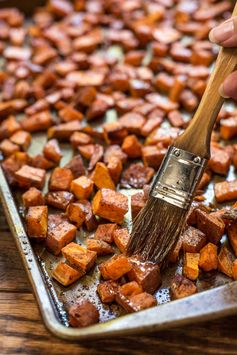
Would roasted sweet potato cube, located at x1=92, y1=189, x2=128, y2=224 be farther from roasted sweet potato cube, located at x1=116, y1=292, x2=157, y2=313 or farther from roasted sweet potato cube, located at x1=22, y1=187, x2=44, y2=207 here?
roasted sweet potato cube, located at x1=116, y1=292, x2=157, y2=313

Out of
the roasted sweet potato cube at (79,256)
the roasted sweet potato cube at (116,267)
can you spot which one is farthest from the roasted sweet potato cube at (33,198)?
the roasted sweet potato cube at (116,267)

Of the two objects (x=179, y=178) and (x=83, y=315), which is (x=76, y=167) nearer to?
(x=179, y=178)

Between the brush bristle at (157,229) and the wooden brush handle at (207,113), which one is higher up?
the wooden brush handle at (207,113)

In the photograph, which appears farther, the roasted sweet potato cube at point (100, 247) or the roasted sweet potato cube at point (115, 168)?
the roasted sweet potato cube at point (115, 168)

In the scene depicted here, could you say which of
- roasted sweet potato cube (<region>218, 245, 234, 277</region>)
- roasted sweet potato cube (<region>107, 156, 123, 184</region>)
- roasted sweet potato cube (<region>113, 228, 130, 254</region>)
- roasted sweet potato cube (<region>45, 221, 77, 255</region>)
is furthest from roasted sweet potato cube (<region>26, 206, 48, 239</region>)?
roasted sweet potato cube (<region>218, 245, 234, 277</region>)

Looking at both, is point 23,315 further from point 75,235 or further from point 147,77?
point 147,77

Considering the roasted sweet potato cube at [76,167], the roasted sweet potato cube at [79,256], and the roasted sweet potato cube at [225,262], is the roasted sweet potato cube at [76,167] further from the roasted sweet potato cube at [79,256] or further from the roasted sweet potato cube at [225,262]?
the roasted sweet potato cube at [225,262]
